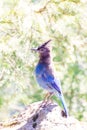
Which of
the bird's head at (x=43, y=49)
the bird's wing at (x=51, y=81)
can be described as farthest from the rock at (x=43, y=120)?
the bird's head at (x=43, y=49)

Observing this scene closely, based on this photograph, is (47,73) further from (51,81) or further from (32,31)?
A: (32,31)

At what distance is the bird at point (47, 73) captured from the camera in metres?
4.00

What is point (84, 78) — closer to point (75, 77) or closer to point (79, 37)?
point (75, 77)

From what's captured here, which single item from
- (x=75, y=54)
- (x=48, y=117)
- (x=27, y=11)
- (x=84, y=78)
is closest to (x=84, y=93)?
(x=84, y=78)

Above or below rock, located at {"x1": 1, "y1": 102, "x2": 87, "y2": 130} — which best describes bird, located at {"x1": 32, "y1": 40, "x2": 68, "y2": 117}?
above

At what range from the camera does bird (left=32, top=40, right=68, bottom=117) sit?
3998mm

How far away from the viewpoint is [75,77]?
6430 mm

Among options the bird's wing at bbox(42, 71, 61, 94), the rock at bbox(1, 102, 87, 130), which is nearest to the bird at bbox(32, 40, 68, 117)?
the bird's wing at bbox(42, 71, 61, 94)

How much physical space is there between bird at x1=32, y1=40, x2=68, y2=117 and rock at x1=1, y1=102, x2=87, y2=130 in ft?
0.64

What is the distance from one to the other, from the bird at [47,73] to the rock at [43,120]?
0.20 meters

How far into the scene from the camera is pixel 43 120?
356 centimetres

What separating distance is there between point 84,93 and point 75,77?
210mm

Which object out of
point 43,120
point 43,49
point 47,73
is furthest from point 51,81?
point 43,120

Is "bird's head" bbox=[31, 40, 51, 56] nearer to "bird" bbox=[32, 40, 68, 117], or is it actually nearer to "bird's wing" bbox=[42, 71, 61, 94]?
"bird" bbox=[32, 40, 68, 117]
